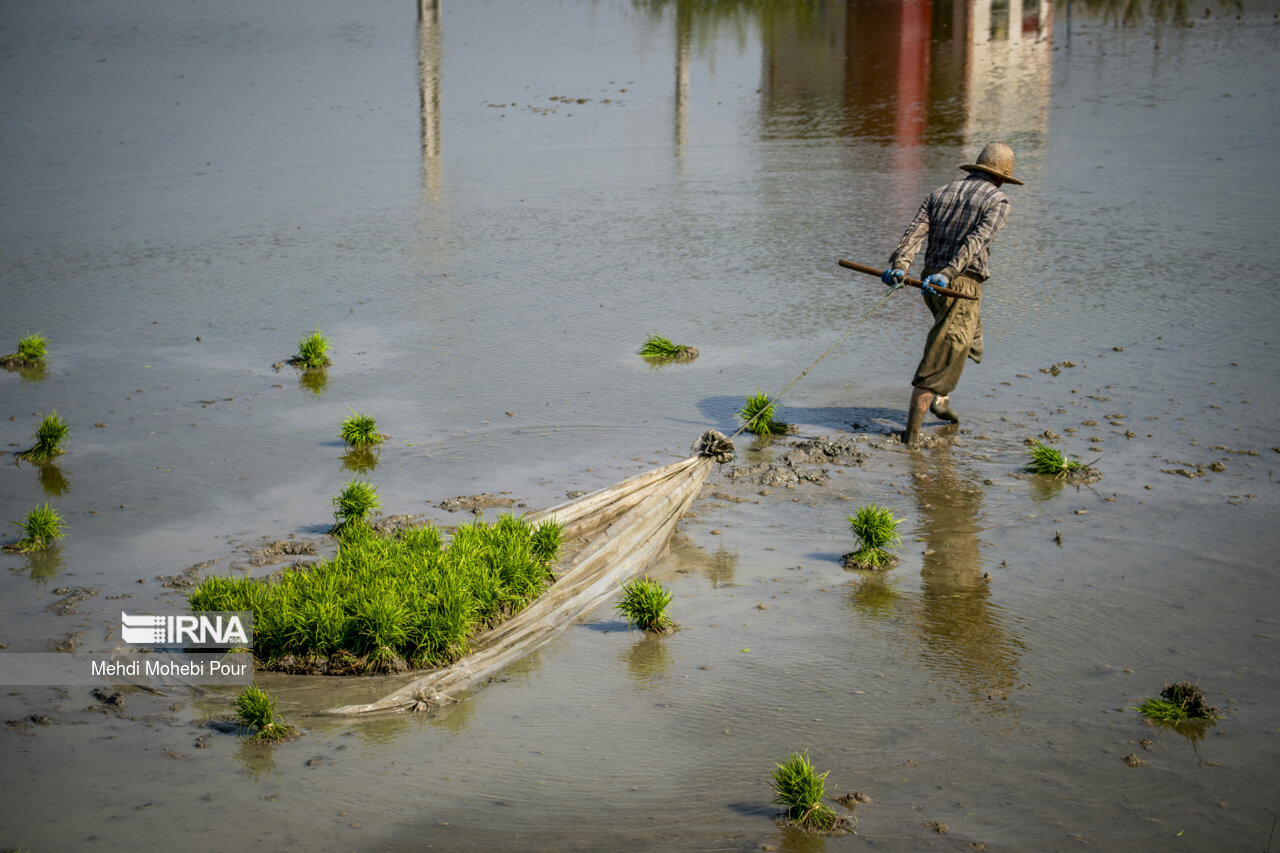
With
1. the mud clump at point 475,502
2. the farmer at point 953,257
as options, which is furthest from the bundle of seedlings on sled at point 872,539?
the mud clump at point 475,502

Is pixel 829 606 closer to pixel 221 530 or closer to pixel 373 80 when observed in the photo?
pixel 221 530

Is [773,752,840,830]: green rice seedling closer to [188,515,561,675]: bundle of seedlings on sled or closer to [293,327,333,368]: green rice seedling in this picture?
[188,515,561,675]: bundle of seedlings on sled

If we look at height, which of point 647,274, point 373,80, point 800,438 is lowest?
point 800,438

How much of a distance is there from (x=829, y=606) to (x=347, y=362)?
18.0 ft

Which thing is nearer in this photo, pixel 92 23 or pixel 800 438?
pixel 800 438

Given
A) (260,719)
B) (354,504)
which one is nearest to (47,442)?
(354,504)

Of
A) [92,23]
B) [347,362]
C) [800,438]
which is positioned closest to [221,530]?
[347,362]

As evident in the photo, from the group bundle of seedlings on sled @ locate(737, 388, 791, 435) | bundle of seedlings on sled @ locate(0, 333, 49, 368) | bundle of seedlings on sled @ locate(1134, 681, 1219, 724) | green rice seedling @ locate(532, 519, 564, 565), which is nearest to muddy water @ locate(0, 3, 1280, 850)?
bundle of seedlings on sled @ locate(1134, 681, 1219, 724)

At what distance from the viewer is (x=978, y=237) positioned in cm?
787

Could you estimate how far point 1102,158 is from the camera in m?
15.8

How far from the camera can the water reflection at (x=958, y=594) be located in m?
5.49

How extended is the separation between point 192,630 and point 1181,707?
452 centimetres

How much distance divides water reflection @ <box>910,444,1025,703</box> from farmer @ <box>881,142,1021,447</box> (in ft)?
1.80

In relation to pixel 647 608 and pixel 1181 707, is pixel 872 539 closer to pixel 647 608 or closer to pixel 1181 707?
pixel 647 608
